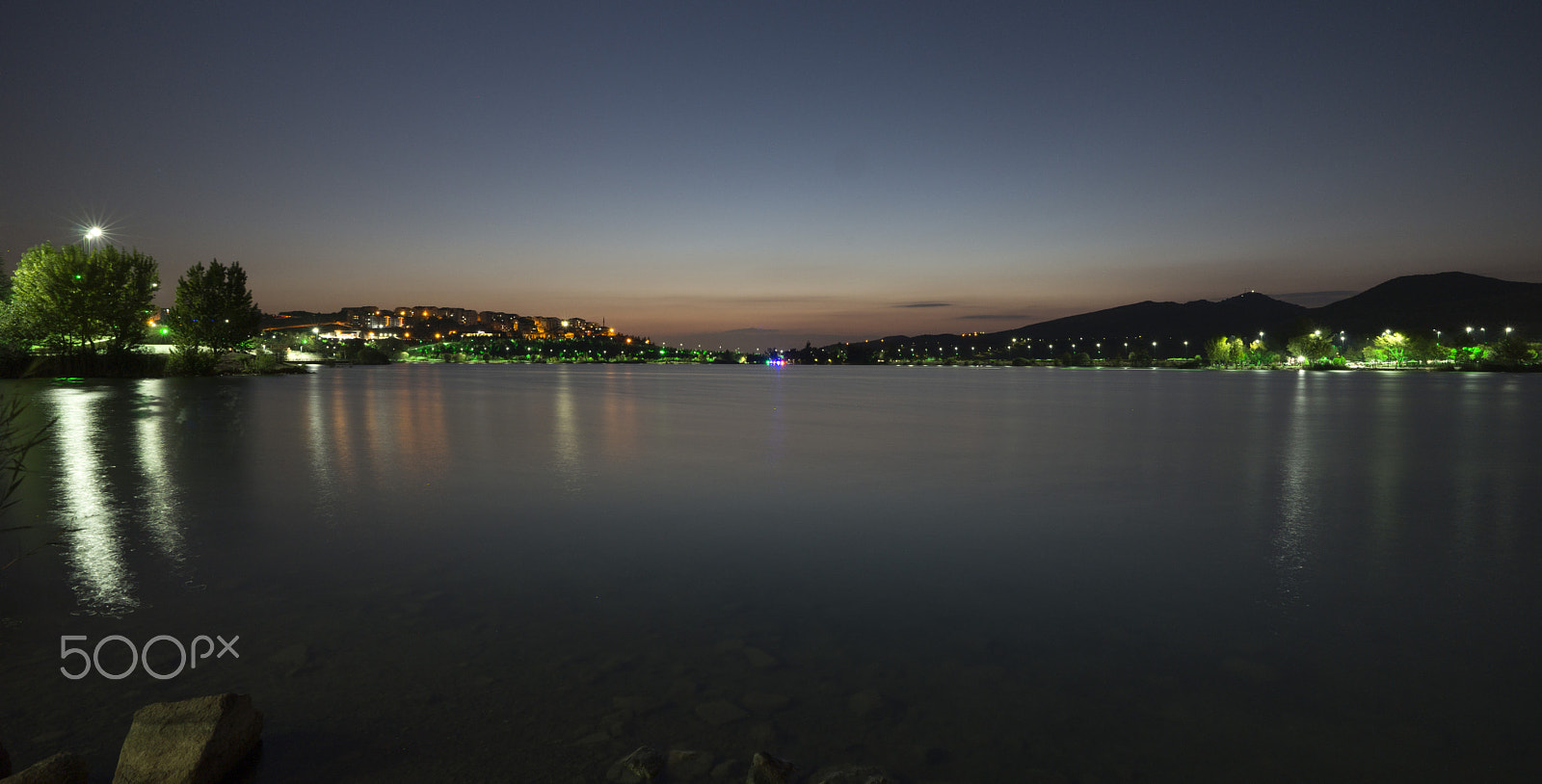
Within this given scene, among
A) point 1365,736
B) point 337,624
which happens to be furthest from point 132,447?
point 1365,736

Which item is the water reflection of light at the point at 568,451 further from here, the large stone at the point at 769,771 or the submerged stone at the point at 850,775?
the submerged stone at the point at 850,775

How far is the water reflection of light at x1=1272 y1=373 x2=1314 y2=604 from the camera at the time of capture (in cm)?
804

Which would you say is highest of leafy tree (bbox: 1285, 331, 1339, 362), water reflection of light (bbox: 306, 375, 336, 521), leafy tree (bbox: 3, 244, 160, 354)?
leafy tree (bbox: 3, 244, 160, 354)

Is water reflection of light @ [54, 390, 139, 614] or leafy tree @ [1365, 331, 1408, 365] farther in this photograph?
leafy tree @ [1365, 331, 1408, 365]

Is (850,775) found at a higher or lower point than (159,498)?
lower

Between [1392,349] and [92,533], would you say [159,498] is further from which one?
[1392,349]

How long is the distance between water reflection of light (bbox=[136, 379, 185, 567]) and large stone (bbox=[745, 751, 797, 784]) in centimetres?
734

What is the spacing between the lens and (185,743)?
380 cm

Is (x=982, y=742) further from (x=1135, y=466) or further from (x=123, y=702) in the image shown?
(x=1135, y=466)

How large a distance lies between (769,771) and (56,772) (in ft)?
11.2

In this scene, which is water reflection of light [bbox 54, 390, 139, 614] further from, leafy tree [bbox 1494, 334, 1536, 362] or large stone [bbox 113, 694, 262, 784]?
leafy tree [bbox 1494, 334, 1536, 362]

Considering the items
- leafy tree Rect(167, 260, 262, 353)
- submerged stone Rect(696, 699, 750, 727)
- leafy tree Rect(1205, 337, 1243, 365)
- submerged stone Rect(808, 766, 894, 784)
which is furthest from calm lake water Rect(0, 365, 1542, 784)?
leafy tree Rect(1205, 337, 1243, 365)

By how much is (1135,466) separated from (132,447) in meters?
24.0

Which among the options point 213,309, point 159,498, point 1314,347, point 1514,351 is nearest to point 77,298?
point 213,309
